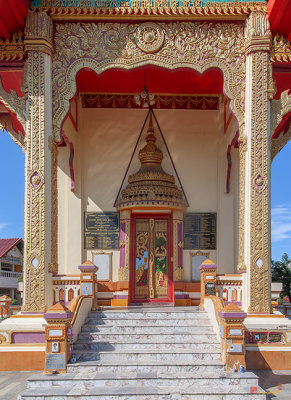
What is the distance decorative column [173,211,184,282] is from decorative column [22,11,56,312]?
3.04 m

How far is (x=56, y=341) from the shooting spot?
598 cm

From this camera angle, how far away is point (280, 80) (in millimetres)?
8781

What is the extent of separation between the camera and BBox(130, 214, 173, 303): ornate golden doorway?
954 cm

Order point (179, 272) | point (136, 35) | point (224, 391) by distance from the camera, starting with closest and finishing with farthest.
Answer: point (224, 391) < point (136, 35) < point (179, 272)

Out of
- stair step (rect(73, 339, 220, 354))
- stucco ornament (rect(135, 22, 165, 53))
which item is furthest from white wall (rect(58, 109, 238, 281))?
stair step (rect(73, 339, 220, 354))

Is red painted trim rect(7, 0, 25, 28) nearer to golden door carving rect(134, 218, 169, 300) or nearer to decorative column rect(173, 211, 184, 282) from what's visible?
golden door carving rect(134, 218, 169, 300)

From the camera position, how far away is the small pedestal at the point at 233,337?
19.6 ft

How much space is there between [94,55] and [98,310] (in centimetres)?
452

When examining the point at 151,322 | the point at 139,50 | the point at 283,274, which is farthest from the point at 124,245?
the point at 283,274

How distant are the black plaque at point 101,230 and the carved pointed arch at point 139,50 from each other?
119 inches

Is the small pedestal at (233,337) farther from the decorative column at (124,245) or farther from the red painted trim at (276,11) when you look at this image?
the red painted trim at (276,11)

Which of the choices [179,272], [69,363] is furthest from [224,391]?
[179,272]

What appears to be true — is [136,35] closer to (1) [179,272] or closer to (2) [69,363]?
(1) [179,272]

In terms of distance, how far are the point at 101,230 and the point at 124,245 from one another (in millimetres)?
656
